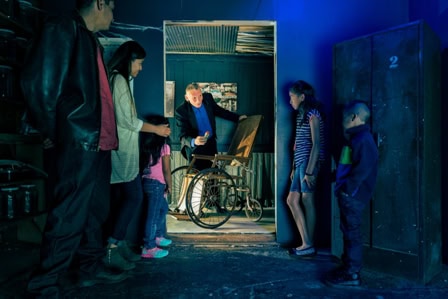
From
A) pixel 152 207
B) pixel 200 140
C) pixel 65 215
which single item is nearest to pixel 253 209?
pixel 200 140

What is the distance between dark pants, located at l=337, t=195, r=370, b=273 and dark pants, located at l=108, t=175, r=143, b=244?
1.74 meters

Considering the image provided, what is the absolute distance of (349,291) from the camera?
2.70 metres

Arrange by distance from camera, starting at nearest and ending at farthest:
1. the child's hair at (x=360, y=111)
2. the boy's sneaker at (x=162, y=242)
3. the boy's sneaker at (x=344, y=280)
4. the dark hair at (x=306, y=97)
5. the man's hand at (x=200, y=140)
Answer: the boy's sneaker at (x=344, y=280), the child's hair at (x=360, y=111), the dark hair at (x=306, y=97), the boy's sneaker at (x=162, y=242), the man's hand at (x=200, y=140)

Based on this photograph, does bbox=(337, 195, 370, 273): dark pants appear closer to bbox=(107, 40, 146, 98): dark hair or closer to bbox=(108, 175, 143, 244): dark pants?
bbox=(108, 175, 143, 244): dark pants

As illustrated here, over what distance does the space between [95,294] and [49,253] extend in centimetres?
64

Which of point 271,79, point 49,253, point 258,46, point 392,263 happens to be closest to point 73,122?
point 49,253

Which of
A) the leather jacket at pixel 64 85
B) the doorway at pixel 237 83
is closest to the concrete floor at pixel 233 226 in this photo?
the doorway at pixel 237 83

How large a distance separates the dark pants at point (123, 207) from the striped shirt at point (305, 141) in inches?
62.8

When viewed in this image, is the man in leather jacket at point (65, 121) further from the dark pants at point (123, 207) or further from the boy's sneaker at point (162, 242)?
the boy's sneaker at point (162, 242)

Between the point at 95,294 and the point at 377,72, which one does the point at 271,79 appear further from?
the point at 95,294

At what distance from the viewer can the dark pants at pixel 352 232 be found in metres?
2.81

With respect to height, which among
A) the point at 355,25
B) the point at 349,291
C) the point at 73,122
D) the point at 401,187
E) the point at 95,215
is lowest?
the point at 349,291

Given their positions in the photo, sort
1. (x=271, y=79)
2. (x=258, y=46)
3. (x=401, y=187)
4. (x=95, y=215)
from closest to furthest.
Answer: (x=95, y=215) < (x=401, y=187) < (x=258, y=46) < (x=271, y=79)

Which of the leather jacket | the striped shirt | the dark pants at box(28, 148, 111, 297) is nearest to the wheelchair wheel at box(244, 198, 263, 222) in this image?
the striped shirt
